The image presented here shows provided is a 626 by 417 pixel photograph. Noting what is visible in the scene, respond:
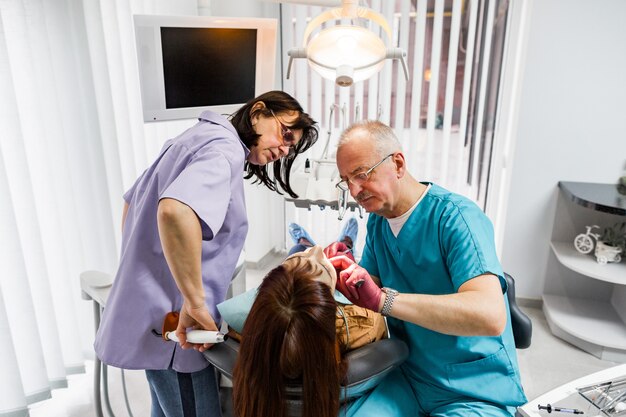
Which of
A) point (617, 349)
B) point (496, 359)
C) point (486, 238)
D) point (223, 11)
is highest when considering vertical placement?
point (223, 11)

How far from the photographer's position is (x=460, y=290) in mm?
1206

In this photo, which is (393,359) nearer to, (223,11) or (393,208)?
(393,208)

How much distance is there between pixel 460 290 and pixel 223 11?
2.51m

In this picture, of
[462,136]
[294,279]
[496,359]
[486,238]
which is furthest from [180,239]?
[462,136]

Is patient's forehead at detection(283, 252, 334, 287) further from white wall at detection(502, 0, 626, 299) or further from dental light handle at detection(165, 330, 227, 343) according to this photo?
white wall at detection(502, 0, 626, 299)

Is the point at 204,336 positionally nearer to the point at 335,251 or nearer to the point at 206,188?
the point at 206,188

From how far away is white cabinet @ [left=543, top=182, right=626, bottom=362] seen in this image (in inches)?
98.4

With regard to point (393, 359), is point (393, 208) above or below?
above

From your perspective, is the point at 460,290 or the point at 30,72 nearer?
the point at 460,290

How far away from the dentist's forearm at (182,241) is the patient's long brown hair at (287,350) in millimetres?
214

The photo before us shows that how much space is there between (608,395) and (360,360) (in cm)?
65

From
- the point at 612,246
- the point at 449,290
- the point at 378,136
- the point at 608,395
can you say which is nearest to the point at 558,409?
the point at 608,395

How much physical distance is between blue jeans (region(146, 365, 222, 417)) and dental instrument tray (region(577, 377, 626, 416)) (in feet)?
3.36

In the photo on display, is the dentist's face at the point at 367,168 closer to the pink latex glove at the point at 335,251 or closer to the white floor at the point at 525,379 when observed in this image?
the pink latex glove at the point at 335,251
